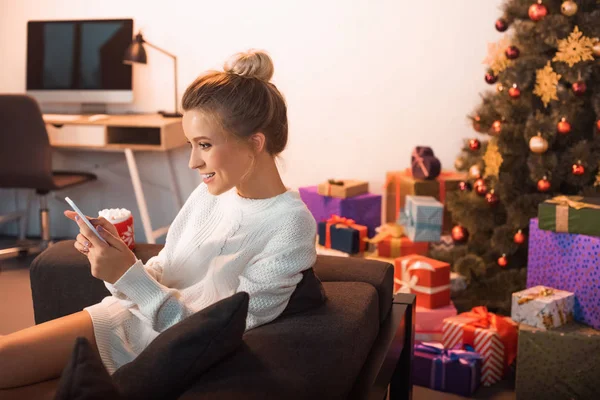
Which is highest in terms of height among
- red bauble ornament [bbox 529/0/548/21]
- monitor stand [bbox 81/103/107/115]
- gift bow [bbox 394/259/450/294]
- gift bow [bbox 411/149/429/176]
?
red bauble ornament [bbox 529/0/548/21]

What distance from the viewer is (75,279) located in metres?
2.00

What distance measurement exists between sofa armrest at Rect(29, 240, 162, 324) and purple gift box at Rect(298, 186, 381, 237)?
1.62 metres

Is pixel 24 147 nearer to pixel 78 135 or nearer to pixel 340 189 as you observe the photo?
pixel 78 135

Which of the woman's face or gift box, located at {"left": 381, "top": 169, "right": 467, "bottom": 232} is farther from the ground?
the woman's face

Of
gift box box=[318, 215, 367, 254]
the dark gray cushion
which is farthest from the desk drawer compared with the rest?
the dark gray cushion

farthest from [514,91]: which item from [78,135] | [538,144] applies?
[78,135]

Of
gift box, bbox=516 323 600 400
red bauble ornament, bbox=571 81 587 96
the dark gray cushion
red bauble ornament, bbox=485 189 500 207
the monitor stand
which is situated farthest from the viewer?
the monitor stand

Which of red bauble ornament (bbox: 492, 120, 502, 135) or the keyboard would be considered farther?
the keyboard

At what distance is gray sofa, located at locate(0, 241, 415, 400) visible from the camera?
1.34 meters

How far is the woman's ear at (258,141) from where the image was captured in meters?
1.62

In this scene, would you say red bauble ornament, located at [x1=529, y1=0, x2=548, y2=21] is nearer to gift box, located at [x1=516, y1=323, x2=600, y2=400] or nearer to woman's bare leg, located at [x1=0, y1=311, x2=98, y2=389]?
gift box, located at [x1=516, y1=323, x2=600, y2=400]

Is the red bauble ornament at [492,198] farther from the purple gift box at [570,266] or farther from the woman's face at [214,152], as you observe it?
the woman's face at [214,152]

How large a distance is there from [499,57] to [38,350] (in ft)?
7.26

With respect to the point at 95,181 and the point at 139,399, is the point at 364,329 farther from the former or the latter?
the point at 95,181
